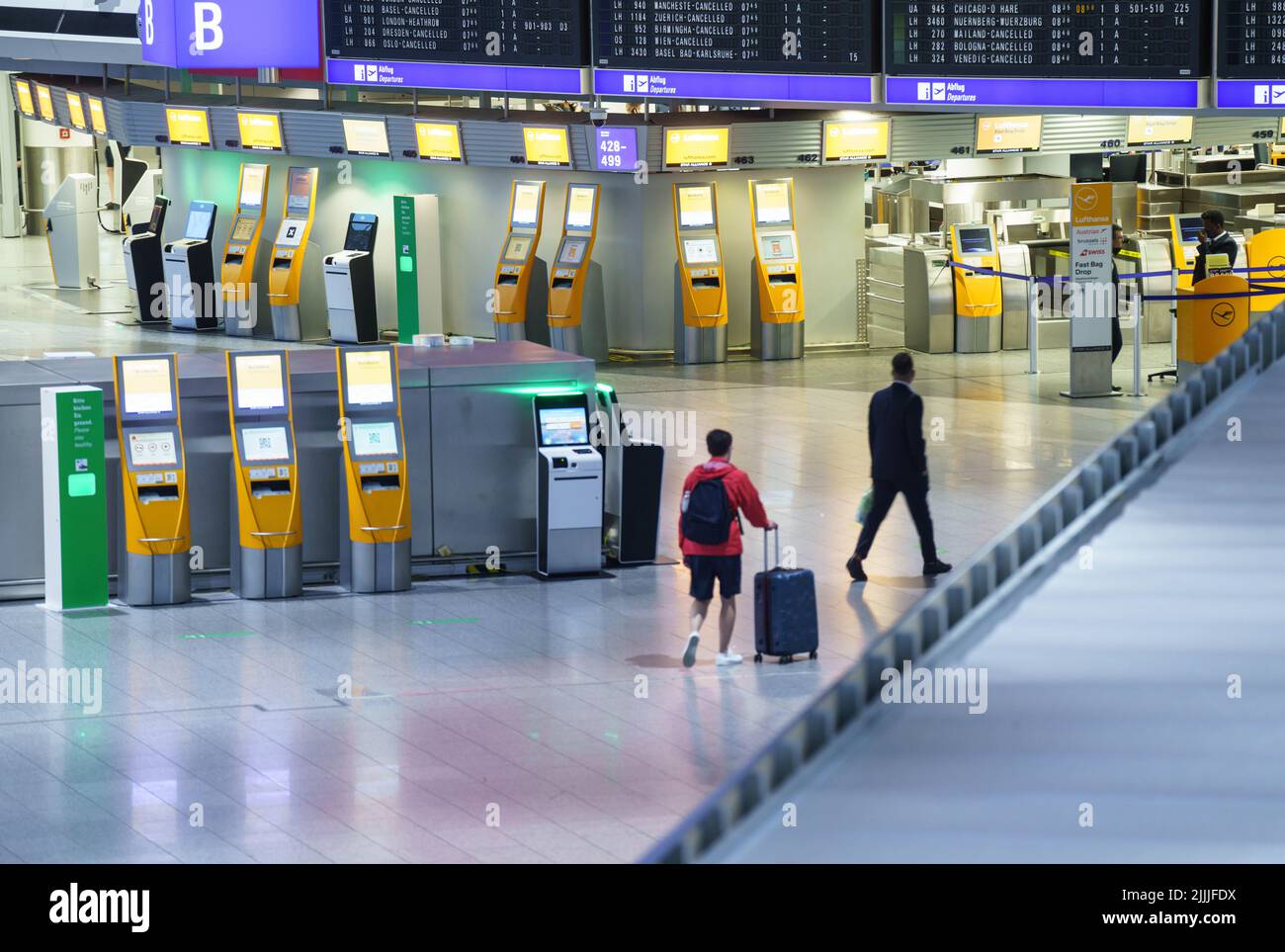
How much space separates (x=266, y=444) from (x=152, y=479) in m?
0.64

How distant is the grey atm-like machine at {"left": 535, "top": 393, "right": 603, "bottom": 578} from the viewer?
11.1m

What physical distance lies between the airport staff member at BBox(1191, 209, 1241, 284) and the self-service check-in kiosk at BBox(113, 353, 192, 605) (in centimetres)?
931

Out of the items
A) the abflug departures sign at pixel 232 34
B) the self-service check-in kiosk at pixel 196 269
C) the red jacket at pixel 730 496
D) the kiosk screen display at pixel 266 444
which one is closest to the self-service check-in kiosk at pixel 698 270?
the abflug departures sign at pixel 232 34

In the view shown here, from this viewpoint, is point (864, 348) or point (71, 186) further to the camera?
point (71, 186)

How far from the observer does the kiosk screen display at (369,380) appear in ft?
35.8

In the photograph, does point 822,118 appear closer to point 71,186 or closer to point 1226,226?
point 1226,226

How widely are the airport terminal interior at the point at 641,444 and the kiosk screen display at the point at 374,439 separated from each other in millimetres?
35

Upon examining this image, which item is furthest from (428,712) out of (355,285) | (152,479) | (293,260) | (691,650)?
(293,260)

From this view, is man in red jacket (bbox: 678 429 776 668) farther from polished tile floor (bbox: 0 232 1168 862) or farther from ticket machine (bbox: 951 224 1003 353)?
ticket machine (bbox: 951 224 1003 353)

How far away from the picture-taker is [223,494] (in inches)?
436

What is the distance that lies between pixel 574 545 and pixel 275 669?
7.83ft

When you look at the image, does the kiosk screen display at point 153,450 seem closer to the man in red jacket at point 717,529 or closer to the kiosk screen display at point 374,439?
the kiosk screen display at point 374,439

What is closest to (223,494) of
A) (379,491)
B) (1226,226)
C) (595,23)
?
(379,491)

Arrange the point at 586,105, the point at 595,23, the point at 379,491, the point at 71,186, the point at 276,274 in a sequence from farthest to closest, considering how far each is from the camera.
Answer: the point at 71,186 → the point at 586,105 → the point at 276,274 → the point at 595,23 → the point at 379,491
